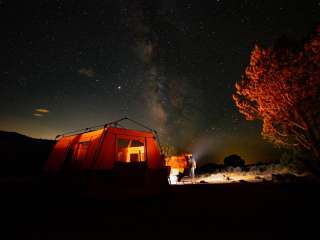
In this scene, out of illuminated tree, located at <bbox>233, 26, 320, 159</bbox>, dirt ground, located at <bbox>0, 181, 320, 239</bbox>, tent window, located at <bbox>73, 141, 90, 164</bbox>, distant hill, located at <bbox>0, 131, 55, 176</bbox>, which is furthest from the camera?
distant hill, located at <bbox>0, 131, 55, 176</bbox>

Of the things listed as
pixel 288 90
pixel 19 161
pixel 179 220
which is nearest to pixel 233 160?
pixel 288 90

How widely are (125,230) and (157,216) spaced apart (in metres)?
1.05

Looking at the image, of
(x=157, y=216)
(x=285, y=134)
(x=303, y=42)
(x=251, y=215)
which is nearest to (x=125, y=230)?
(x=157, y=216)

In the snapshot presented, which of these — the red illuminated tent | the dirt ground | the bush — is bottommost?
the dirt ground

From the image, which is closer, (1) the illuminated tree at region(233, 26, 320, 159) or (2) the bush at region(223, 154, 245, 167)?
(1) the illuminated tree at region(233, 26, 320, 159)

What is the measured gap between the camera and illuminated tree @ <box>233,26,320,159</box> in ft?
35.6

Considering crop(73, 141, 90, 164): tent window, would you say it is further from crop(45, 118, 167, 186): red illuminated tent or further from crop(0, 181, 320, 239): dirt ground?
crop(0, 181, 320, 239): dirt ground

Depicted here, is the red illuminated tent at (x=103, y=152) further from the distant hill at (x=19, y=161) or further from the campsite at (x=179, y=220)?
the distant hill at (x=19, y=161)

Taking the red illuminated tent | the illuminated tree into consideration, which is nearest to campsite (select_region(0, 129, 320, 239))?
the red illuminated tent

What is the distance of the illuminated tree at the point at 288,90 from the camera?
1084 centimetres

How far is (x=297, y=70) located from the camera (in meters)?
10.9

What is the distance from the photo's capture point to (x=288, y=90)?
1105 centimetres

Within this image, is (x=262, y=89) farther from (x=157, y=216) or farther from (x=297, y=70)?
(x=157, y=216)

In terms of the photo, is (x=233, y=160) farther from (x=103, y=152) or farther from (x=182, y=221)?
(x=182, y=221)
